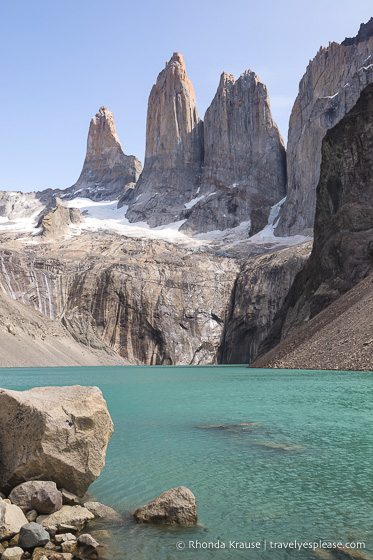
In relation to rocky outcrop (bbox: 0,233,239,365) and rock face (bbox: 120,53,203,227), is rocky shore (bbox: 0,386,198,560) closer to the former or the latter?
rocky outcrop (bbox: 0,233,239,365)

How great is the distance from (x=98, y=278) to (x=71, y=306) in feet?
22.5

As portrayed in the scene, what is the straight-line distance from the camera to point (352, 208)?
2036 inches

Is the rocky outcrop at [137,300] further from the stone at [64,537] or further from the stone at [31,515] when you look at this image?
the stone at [64,537]

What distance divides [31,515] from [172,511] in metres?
1.89

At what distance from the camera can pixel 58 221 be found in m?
131

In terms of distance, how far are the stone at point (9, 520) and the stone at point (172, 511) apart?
1616 millimetres

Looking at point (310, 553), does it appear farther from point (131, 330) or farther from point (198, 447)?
point (131, 330)

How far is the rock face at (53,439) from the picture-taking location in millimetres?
7863

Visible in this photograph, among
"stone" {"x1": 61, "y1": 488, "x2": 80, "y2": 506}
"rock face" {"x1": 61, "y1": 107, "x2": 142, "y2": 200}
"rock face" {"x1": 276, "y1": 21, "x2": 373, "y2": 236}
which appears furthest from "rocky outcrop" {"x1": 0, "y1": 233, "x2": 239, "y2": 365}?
"rock face" {"x1": 61, "y1": 107, "x2": 142, "y2": 200}

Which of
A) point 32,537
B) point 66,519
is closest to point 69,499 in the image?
point 66,519

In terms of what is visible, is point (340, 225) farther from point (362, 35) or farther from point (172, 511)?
point (362, 35)

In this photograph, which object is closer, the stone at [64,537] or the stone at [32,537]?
the stone at [32,537]

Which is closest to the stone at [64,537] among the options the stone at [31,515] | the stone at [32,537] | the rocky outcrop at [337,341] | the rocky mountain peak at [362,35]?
the stone at [32,537]

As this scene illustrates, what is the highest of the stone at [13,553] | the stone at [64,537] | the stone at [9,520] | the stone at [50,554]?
the stone at [9,520]
